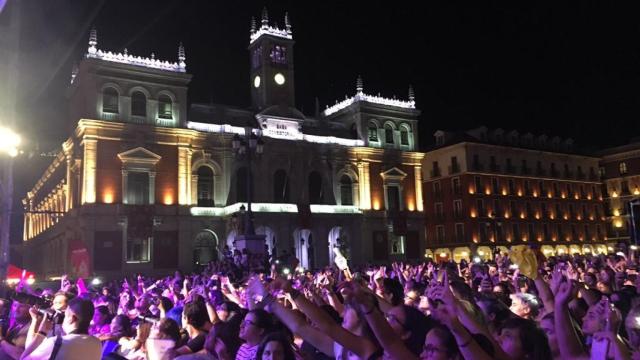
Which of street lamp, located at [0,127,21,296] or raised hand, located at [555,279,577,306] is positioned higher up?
street lamp, located at [0,127,21,296]

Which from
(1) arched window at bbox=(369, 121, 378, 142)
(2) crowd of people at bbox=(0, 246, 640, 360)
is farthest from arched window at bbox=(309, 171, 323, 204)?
(2) crowd of people at bbox=(0, 246, 640, 360)

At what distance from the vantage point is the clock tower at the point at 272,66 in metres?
48.1

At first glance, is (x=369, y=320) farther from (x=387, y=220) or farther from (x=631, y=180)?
(x=631, y=180)

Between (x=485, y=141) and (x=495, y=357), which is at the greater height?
(x=485, y=141)

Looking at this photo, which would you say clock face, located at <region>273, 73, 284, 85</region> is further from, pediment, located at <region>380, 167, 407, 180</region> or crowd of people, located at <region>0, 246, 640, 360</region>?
crowd of people, located at <region>0, 246, 640, 360</region>

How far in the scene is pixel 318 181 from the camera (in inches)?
1875

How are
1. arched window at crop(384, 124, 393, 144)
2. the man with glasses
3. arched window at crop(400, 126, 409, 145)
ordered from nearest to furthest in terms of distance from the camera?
1. the man with glasses
2. arched window at crop(384, 124, 393, 144)
3. arched window at crop(400, 126, 409, 145)

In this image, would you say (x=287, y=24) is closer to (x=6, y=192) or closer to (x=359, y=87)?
(x=359, y=87)

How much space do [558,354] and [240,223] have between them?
93.8ft

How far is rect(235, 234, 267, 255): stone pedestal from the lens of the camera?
862 inches

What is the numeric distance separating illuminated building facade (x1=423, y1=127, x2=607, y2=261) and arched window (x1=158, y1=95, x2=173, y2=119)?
31.6m

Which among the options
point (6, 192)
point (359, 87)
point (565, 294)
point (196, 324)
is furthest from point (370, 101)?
point (565, 294)

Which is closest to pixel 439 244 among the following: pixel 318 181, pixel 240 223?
pixel 318 181

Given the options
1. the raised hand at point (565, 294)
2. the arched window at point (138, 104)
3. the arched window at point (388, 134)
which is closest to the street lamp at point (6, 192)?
the raised hand at point (565, 294)
